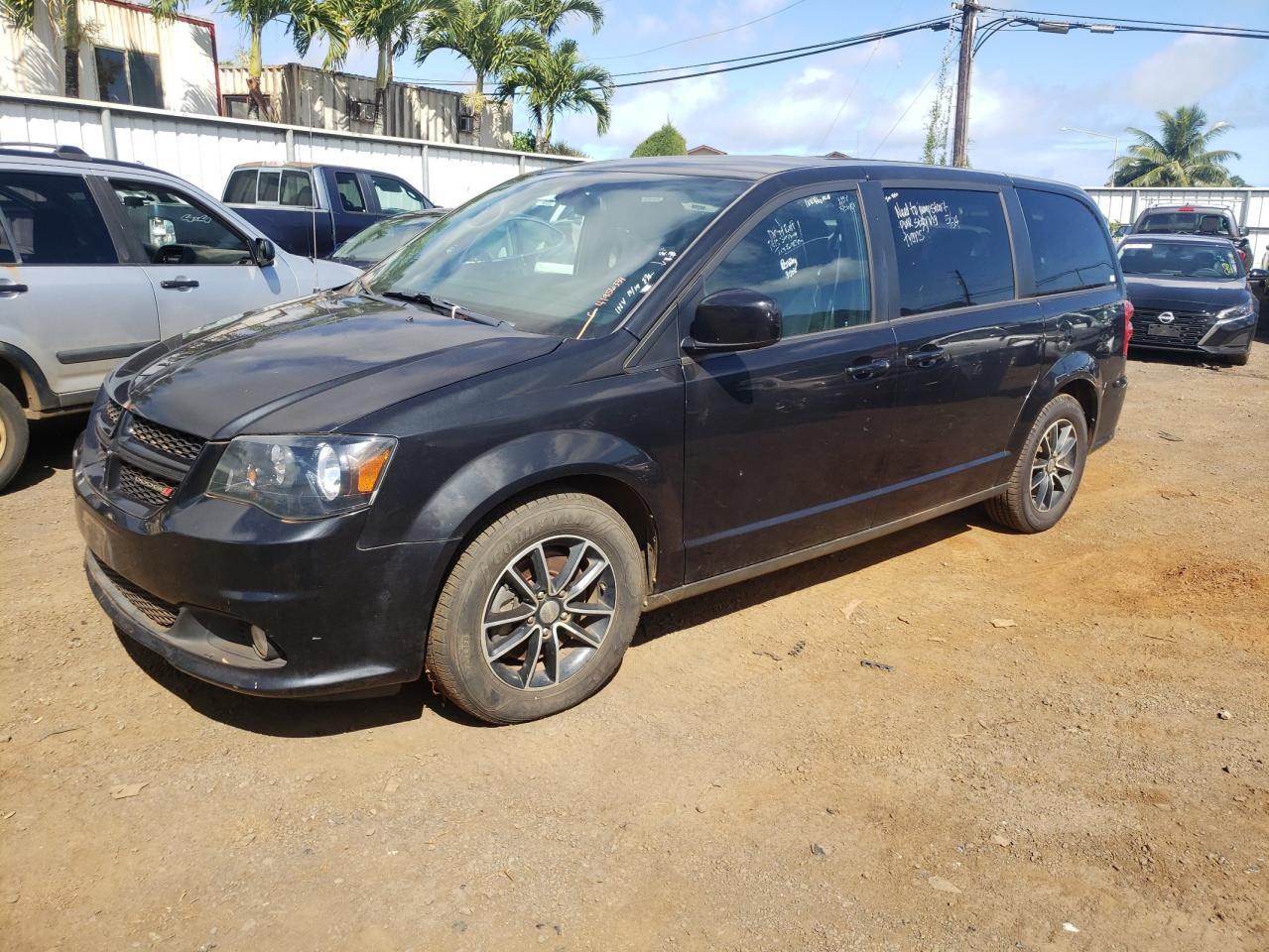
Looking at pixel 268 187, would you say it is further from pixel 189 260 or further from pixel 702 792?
pixel 702 792

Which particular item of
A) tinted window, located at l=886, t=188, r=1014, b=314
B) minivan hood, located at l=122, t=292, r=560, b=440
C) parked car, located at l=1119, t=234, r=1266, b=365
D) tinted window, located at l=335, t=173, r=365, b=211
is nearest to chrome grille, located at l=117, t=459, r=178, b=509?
minivan hood, located at l=122, t=292, r=560, b=440

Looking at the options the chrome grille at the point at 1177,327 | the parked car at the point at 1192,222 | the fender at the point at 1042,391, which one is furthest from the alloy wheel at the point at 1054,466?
the parked car at the point at 1192,222

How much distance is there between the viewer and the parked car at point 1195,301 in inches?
483

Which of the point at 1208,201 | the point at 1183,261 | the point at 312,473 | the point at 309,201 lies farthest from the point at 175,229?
the point at 1208,201

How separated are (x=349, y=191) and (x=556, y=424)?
11674 millimetres

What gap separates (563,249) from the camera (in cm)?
405

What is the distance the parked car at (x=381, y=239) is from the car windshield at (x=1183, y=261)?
9.00m

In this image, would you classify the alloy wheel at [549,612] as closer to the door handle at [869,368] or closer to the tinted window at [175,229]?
the door handle at [869,368]

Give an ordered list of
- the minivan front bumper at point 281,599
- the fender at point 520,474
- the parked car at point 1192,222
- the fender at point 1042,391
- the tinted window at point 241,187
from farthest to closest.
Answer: the parked car at point 1192,222 → the tinted window at point 241,187 → the fender at point 1042,391 → the fender at point 520,474 → the minivan front bumper at point 281,599

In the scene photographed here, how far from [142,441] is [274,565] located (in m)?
0.78

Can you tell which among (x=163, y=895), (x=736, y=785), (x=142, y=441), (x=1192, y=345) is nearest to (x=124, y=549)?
(x=142, y=441)

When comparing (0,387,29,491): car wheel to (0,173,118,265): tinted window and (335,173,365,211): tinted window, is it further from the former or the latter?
(335,173,365,211): tinted window

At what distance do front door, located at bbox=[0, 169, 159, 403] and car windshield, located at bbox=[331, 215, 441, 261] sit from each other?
3871 millimetres

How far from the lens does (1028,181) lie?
532cm
